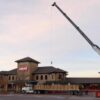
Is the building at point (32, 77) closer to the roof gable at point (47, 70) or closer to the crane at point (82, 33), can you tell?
the roof gable at point (47, 70)

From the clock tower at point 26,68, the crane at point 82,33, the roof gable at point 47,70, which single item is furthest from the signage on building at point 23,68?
the crane at point 82,33

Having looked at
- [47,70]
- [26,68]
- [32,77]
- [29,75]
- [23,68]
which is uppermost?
[23,68]

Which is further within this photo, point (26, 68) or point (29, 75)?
point (26, 68)

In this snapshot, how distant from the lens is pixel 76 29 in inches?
2694

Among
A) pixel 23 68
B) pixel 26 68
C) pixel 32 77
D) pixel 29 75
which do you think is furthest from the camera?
pixel 23 68

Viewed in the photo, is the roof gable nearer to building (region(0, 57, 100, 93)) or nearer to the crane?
building (region(0, 57, 100, 93))

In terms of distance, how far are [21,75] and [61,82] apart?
20.6 meters

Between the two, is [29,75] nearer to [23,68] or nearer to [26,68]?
[26,68]

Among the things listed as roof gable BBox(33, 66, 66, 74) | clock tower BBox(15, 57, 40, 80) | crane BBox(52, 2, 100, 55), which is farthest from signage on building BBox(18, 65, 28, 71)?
crane BBox(52, 2, 100, 55)

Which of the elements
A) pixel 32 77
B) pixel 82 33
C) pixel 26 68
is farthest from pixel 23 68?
pixel 82 33

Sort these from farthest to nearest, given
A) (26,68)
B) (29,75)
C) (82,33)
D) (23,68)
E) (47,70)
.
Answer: (23,68) < (26,68) < (29,75) < (47,70) < (82,33)

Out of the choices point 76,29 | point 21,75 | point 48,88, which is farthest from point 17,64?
point 76,29

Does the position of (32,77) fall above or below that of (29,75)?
below

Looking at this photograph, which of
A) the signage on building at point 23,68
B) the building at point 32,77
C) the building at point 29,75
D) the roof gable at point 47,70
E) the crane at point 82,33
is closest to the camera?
the crane at point 82,33
